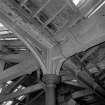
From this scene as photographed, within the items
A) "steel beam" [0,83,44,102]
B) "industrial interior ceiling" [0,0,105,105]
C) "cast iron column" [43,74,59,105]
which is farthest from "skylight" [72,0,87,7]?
"steel beam" [0,83,44,102]

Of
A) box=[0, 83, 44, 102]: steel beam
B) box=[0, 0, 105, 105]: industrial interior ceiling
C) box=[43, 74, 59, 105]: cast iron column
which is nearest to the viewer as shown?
box=[0, 0, 105, 105]: industrial interior ceiling

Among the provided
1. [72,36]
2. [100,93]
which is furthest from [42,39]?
[100,93]

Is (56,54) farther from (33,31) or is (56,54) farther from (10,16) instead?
(10,16)

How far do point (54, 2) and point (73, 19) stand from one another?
532mm

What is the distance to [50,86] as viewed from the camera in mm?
4059

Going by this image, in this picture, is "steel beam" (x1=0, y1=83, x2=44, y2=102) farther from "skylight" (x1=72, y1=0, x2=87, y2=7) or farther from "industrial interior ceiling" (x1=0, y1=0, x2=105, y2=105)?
"skylight" (x1=72, y1=0, x2=87, y2=7)

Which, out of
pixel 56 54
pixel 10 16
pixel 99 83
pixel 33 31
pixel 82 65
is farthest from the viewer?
pixel 99 83

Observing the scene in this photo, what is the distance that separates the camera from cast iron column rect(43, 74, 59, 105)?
13.0ft

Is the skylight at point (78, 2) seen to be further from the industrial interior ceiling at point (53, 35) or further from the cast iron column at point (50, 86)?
the cast iron column at point (50, 86)

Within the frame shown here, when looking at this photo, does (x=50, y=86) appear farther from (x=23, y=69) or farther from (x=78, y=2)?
(x=78, y=2)

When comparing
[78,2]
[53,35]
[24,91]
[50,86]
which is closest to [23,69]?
[50,86]

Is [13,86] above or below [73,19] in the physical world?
below

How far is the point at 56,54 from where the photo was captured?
4.14 metres

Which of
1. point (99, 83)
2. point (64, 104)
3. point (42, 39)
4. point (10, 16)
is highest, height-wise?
point (10, 16)
